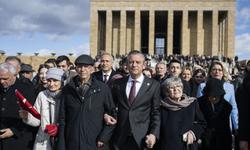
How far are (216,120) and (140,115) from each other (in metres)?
1.52

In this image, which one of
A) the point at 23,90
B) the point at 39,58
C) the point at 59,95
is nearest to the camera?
the point at 59,95

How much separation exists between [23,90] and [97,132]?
5.17 feet

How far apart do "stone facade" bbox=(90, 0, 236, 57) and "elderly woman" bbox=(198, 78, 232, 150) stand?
30136 millimetres

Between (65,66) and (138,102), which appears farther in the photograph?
(65,66)

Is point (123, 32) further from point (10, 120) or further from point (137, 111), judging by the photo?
point (137, 111)

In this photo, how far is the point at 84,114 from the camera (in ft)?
10.7

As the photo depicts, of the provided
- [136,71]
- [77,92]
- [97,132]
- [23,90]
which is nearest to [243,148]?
[136,71]

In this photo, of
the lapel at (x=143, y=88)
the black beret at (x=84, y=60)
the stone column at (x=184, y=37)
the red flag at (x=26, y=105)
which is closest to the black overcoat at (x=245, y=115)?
the lapel at (x=143, y=88)

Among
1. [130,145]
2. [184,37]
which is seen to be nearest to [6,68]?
[130,145]

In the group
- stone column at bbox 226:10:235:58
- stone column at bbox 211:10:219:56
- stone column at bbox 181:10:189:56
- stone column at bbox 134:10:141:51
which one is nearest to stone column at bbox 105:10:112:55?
stone column at bbox 134:10:141:51

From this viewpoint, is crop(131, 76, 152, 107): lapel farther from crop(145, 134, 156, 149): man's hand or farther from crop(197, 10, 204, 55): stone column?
crop(197, 10, 204, 55): stone column

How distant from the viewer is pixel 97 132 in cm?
333

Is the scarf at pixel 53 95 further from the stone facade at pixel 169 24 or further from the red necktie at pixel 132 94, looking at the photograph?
the stone facade at pixel 169 24

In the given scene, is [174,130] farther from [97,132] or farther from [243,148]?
[97,132]
